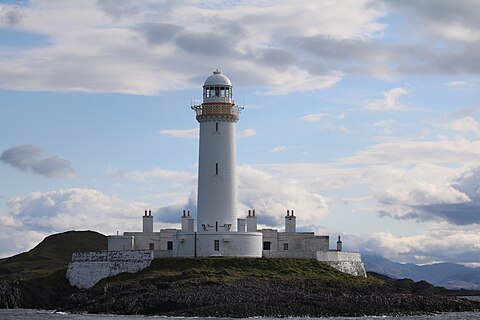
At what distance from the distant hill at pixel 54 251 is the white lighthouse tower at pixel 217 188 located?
24353mm

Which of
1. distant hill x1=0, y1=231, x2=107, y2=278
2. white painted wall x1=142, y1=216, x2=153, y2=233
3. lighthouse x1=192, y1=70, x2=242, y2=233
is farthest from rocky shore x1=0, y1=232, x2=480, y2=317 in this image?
distant hill x1=0, y1=231, x2=107, y2=278

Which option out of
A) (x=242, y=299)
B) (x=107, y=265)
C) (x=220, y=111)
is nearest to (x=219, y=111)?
(x=220, y=111)

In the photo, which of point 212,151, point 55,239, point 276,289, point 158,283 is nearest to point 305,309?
point 276,289

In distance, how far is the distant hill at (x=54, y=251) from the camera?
9419cm

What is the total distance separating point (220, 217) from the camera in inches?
2827

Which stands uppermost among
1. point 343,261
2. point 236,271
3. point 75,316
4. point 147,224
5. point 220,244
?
point 147,224

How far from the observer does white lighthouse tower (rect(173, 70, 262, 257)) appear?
70375mm

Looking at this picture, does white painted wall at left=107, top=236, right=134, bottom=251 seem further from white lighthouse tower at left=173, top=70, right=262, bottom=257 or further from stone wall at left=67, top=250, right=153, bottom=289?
white lighthouse tower at left=173, top=70, right=262, bottom=257

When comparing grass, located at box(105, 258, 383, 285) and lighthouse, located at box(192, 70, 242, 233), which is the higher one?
lighthouse, located at box(192, 70, 242, 233)

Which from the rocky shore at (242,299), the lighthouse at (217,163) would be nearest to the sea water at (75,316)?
the rocky shore at (242,299)

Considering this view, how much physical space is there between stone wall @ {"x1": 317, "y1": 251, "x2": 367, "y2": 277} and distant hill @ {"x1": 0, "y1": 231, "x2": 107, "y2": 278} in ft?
99.4

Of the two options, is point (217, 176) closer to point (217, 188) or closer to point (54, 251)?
point (217, 188)

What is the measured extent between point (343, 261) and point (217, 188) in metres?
11.2

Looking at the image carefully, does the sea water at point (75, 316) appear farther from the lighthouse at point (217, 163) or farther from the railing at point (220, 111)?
the railing at point (220, 111)
